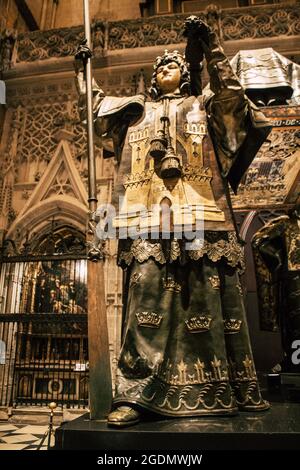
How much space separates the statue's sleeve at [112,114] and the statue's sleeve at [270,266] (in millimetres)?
2318

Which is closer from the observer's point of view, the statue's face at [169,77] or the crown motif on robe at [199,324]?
the crown motif on robe at [199,324]

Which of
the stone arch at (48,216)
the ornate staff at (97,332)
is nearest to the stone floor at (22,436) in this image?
the ornate staff at (97,332)

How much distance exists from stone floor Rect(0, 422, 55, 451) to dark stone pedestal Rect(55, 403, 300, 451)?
9.72ft

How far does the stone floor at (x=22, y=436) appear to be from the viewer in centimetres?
427

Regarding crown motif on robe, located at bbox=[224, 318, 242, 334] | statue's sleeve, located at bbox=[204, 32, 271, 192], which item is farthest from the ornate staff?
statue's sleeve, located at bbox=[204, 32, 271, 192]

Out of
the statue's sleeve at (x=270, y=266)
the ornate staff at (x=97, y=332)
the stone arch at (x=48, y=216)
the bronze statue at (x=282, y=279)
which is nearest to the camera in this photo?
the ornate staff at (x=97, y=332)

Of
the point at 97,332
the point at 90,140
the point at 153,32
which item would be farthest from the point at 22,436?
the point at 153,32

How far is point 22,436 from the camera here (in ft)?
16.6

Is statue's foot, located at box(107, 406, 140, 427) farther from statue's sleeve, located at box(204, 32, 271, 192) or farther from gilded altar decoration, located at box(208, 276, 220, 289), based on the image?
statue's sleeve, located at box(204, 32, 271, 192)

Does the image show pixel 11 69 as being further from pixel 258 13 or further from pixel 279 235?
pixel 279 235

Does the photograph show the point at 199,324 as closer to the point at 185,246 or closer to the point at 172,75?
the point at 185,246

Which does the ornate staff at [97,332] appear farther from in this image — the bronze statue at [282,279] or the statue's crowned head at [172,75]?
the bronze statue at [282,279]

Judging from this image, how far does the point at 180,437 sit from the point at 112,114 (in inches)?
74.9

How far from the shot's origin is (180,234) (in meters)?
2.02
